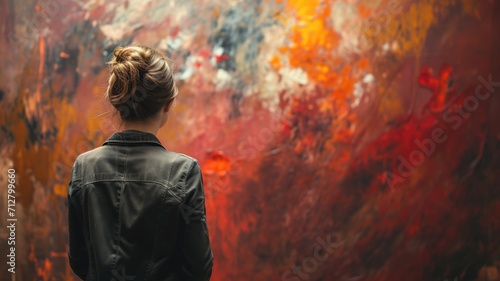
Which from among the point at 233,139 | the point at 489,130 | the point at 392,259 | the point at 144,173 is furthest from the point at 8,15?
the point at 489,130

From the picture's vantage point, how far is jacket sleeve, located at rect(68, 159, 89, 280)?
171cm

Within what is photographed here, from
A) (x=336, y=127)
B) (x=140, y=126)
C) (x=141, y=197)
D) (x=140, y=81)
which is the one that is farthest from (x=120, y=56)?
(x=336, y=127)

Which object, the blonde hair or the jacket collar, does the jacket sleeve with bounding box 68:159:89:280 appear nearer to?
the jacket collar

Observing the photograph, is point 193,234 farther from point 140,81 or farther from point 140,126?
point 140,81

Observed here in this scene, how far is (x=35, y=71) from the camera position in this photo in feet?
11.4

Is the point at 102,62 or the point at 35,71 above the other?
the point at 35,71

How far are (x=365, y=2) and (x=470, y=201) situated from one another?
4.29ft

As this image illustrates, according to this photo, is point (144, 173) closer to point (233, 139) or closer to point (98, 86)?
point (233, 139)

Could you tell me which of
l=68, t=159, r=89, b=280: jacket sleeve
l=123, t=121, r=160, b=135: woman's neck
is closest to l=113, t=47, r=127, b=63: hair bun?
l=123, t=121, r=160, b=135: woman's neck

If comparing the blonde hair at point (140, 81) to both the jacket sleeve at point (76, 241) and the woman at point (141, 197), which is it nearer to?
the woman at point (141, 197)

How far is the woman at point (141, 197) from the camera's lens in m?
1.61

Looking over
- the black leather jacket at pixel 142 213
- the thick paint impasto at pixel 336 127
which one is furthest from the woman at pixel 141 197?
the thick paint impasto at pixel 336 127

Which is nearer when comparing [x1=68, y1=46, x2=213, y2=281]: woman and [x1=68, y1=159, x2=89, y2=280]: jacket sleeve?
[x1=68, y1=46, x2=213, y2=281]: woman

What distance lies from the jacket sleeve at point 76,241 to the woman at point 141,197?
0.05 meters
